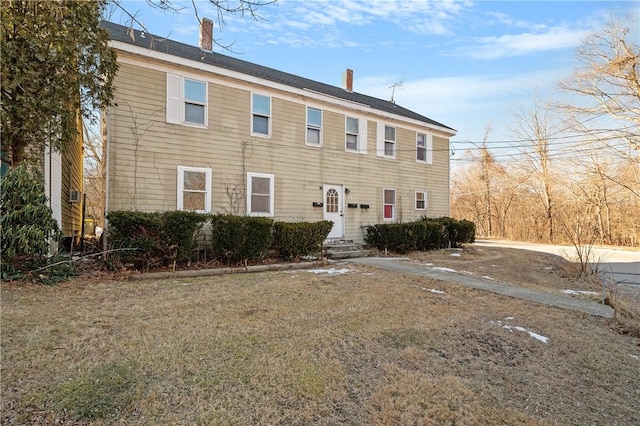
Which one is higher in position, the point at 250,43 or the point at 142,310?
the point at 250,43

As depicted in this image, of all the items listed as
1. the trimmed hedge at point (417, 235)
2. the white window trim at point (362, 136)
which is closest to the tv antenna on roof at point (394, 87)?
the white window trim at point (362, 136)

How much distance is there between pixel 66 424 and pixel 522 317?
17.7 feet

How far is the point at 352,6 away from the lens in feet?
17.0

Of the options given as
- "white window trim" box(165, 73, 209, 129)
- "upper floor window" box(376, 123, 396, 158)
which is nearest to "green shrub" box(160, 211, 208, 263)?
"white window trim" box(165, 73, 209, 129)

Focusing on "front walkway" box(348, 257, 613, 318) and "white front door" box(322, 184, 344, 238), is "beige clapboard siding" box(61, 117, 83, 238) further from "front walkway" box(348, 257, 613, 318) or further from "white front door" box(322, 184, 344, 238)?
"front walkway" box(348, 257, 613, 318)

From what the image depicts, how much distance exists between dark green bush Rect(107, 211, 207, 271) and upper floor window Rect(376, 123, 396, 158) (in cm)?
800

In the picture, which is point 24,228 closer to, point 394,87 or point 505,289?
point 505,289

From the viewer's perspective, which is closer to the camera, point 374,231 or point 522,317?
point 522,317

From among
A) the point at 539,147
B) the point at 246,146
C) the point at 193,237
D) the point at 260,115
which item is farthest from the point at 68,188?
the point at 539,147

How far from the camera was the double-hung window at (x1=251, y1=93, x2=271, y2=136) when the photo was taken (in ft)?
34.9

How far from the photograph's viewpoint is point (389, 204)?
45.9ft

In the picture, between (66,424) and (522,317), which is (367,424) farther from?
(522,317)

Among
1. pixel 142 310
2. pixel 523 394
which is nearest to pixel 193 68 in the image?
pixel 142 310

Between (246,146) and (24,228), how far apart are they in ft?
18.6
